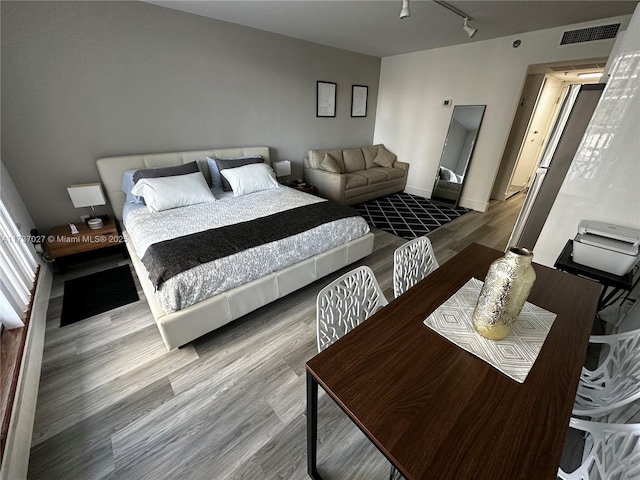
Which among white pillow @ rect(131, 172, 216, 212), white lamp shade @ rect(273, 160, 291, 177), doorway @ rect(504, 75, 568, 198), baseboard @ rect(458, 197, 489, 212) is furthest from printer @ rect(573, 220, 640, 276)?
doorway @ rect(504, 75, 568, 198)

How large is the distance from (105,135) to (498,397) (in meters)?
3.69

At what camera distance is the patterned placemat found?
2.78 feet

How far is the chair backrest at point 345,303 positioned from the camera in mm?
1120

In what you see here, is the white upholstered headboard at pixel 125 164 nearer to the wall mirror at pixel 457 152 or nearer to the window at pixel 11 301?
the window at pixel 11 301

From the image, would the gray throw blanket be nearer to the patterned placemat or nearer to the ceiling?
the patterned placemat

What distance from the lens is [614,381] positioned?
1.06m

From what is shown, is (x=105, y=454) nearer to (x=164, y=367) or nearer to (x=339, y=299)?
(x=164, y=367)

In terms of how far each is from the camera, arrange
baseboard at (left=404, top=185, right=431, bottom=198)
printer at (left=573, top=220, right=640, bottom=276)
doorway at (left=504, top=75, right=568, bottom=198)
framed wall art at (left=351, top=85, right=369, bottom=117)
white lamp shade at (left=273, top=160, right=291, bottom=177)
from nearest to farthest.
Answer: printer at (left=573, top=220, right=640, bottom=276)
white lamp shade at (left=273, top=160, right=291, bottom=177)
framed wall art at (left=351, top=85, right=369, bottom=117)
doorway at (left=504, top=75, right=568, bottom=198)
baseboard at (left=404, top=185, right=431, bottom=198)

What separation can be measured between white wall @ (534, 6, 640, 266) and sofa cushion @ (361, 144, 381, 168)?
11.1 feet

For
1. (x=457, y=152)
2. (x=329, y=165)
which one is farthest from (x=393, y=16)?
(x=457, y=152)

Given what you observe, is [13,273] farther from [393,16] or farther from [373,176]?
[373,176]

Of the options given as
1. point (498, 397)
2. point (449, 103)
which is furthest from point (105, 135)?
point (449, 103)

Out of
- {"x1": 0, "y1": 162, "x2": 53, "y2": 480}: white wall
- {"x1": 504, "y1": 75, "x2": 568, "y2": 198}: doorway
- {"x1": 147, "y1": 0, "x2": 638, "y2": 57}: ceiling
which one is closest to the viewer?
{"x1": 0, "y1": 162, "x2": 53, "y2": 480}: white wall

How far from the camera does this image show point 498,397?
737mm
